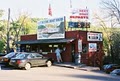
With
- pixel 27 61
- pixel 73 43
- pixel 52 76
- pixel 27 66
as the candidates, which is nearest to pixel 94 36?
pixel 73 43

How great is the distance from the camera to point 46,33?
38.5 meters

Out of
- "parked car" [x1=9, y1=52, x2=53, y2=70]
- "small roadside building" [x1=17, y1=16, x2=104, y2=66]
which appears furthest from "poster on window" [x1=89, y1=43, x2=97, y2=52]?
"parked car" [x1=9, y1=52, x2=53, y2=70]

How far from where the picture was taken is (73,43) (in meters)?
34.8

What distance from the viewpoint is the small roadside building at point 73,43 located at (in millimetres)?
34156

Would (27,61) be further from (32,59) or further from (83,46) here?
(83,46)

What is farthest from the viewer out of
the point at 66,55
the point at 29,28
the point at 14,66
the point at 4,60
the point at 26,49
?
the point at 29,28

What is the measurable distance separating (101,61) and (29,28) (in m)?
35.7

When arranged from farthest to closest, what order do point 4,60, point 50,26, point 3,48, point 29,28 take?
point 29,28
point 3,48
point 50,26
point 4,60

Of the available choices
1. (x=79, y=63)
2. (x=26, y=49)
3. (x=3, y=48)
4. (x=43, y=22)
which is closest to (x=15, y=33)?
(x=3, y=48)

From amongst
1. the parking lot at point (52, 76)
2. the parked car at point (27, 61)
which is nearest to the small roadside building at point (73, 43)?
the parked car at point (27, 61)

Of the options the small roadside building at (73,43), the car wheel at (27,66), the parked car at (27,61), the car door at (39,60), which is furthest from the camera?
the small roadside building at (73,43)

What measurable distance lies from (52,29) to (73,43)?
12.0 feet

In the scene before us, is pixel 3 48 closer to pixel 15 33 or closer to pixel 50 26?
pixel 15 33

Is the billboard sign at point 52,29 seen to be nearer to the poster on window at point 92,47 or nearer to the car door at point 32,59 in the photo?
the poster on window at point 92,47
